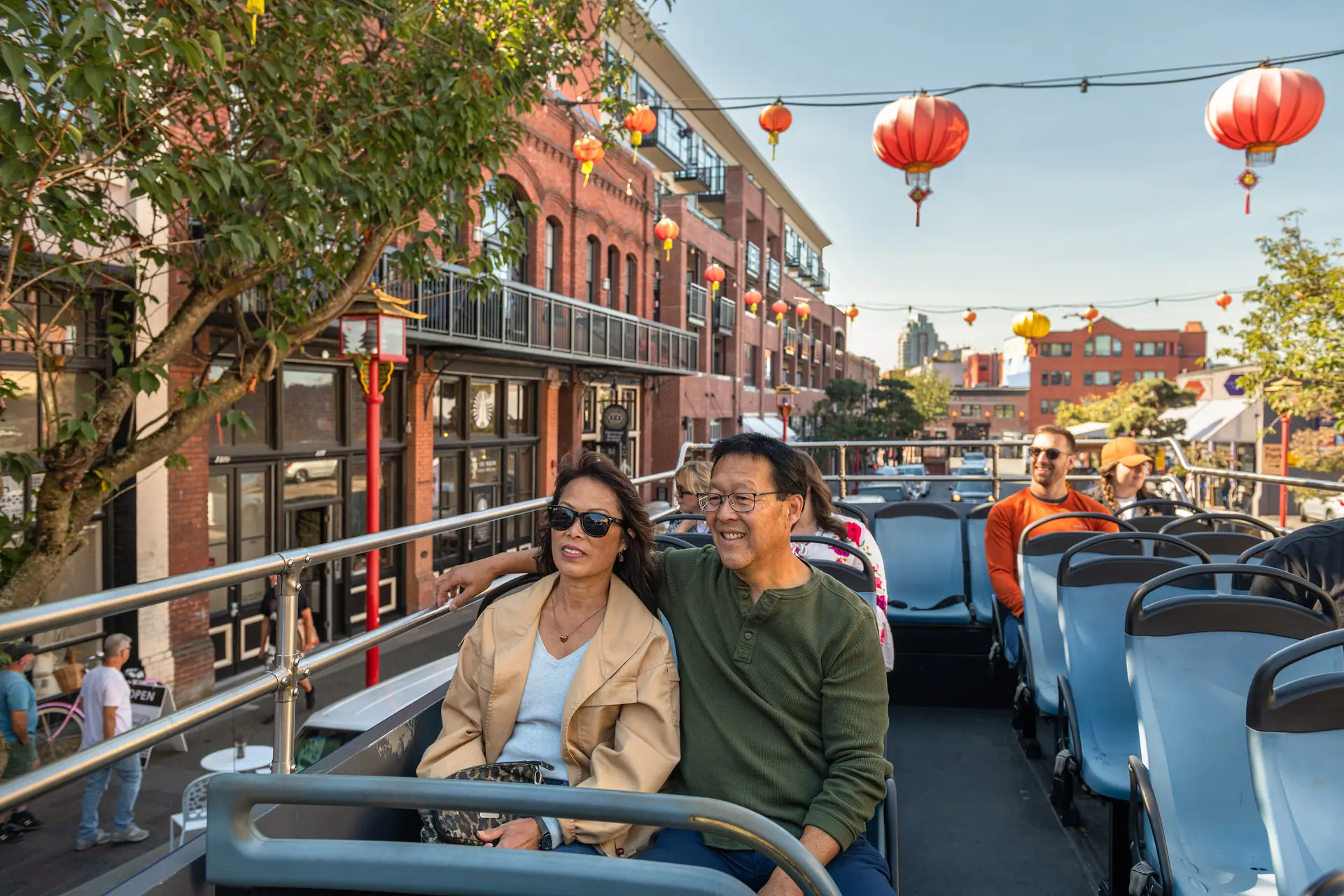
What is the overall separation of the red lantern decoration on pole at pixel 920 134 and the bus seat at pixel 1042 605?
455 cm

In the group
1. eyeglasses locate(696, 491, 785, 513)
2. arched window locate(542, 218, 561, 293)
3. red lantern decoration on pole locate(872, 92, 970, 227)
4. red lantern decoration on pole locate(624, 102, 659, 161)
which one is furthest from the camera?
arched window locate(542, 218, 561, 293)

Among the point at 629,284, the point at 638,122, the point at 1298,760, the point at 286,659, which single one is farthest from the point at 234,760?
the point at 629,284

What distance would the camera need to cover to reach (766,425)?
119 feet

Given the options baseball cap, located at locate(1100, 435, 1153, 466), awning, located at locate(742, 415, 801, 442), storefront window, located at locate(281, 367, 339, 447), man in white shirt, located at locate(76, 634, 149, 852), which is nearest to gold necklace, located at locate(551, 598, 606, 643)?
baseball cap, located at locate(1100, 435, 1153, 466)

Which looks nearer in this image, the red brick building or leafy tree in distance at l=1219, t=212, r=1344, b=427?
leafy tree in distance at l=1219, t=212, r=1344, b=427

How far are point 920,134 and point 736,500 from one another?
6526mm

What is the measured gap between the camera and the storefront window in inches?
480

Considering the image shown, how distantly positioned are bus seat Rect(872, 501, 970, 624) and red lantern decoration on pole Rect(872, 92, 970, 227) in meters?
2.95

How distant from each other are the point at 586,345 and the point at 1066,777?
1644 cm

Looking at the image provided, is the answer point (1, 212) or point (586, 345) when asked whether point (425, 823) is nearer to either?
point (1, 212)

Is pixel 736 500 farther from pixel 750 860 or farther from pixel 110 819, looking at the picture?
pixel 110 819

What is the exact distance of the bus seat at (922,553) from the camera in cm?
700

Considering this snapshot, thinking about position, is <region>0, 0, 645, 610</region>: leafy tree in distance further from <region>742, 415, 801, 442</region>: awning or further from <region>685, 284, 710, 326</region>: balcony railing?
<region>742, 415, 801, 442</region>: awning

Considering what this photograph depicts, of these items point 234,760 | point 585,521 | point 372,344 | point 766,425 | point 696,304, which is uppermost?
point 696,304
